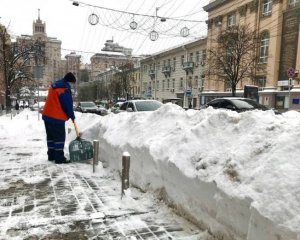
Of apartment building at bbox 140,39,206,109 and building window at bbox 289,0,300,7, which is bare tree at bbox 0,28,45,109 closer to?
apartment building at bbox 140,39,206,109

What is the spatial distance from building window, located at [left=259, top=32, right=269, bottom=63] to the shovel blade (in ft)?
90.2

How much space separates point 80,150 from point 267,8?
1186 inches

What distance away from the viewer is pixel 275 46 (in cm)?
2961

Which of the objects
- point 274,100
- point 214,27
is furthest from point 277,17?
point 214,27

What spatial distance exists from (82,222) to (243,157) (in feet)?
6.60

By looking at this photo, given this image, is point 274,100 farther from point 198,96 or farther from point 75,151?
point 75,151

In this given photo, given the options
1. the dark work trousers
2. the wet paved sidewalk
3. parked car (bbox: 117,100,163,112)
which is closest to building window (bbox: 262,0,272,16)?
parked car (bbox: 117,100,163,112)

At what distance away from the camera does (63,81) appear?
23.9 feet

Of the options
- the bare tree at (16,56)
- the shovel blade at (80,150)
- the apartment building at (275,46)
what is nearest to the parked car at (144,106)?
the shovel blade at (80,150)

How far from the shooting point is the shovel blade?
7172 mm

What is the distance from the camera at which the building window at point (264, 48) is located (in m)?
31.1

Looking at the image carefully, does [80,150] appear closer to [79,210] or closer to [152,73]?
[79,210]

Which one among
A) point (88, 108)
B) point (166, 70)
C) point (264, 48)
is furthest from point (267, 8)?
point (166, 70)

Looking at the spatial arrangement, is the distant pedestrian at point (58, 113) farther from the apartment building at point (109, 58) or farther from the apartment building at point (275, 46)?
the apartment building at point (109, 58)
